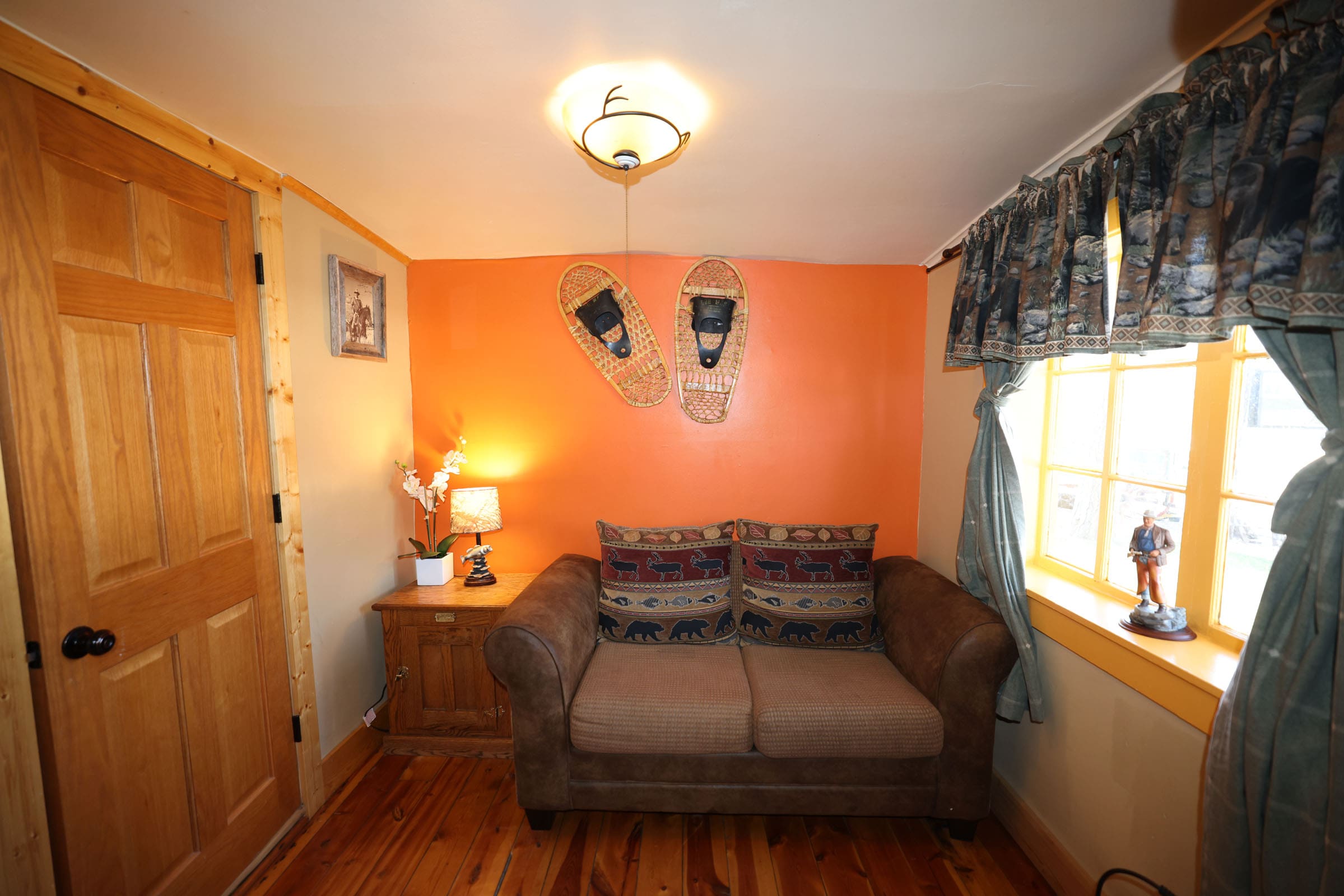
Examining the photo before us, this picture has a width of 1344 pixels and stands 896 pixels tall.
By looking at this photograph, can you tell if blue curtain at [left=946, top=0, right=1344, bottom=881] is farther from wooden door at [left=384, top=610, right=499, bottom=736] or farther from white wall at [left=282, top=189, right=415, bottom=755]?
white wall at [left=282, top=189, right=415, bottom=755]

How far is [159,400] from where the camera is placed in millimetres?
1425

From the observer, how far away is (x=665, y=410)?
277cm

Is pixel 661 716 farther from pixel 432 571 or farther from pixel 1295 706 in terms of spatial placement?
pixel 1295 706

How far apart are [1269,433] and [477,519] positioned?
274 cm

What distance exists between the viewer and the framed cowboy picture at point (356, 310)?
2.12 metres

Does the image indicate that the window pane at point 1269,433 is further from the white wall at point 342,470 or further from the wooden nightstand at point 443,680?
the white wall at point 342,470

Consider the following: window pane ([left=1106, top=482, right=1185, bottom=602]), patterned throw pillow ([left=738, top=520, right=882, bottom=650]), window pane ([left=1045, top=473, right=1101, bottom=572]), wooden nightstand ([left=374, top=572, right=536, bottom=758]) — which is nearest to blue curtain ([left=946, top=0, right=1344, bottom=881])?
window pane ([left=1106, top=482, right=1185, bottom=602])

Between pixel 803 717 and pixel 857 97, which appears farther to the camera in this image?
pixel 803 717

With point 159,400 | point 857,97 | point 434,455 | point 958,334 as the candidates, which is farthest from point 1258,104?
point 434,455

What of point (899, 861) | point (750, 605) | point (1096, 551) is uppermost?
point (1096, 551)

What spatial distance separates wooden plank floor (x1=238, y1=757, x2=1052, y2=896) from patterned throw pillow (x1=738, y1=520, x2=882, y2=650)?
2.23 feet

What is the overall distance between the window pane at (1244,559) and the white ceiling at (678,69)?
3.70 feet

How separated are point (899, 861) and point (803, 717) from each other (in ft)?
1.95

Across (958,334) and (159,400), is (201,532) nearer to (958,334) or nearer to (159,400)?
(159,400)
